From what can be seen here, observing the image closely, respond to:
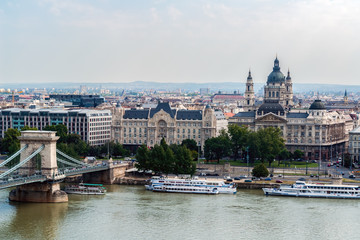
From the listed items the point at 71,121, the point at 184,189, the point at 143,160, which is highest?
the point at 71,121

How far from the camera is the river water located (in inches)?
2042

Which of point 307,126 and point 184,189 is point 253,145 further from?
point 184,189

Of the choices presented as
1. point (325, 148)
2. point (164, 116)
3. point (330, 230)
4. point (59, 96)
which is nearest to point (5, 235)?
point (330, 230)

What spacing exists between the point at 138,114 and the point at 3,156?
19.8 meters

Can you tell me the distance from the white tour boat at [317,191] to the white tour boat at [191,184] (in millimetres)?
3366

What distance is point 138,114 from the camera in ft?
339

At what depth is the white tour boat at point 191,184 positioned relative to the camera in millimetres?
69062

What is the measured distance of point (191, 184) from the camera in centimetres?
7006

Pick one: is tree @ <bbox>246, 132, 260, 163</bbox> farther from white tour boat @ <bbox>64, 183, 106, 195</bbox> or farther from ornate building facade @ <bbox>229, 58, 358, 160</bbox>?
white tour boat @ <bbox>64, 183, 106, 195</bbox>

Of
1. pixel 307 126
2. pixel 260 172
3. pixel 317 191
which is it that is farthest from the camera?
pixel 307 126

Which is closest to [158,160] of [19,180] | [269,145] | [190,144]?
[269,145]

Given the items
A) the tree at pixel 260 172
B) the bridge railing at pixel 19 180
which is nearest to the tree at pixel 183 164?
the tree at pixel 260 172

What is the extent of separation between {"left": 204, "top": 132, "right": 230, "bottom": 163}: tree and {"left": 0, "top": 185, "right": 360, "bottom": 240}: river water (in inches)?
833

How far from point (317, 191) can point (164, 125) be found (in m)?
36.8
